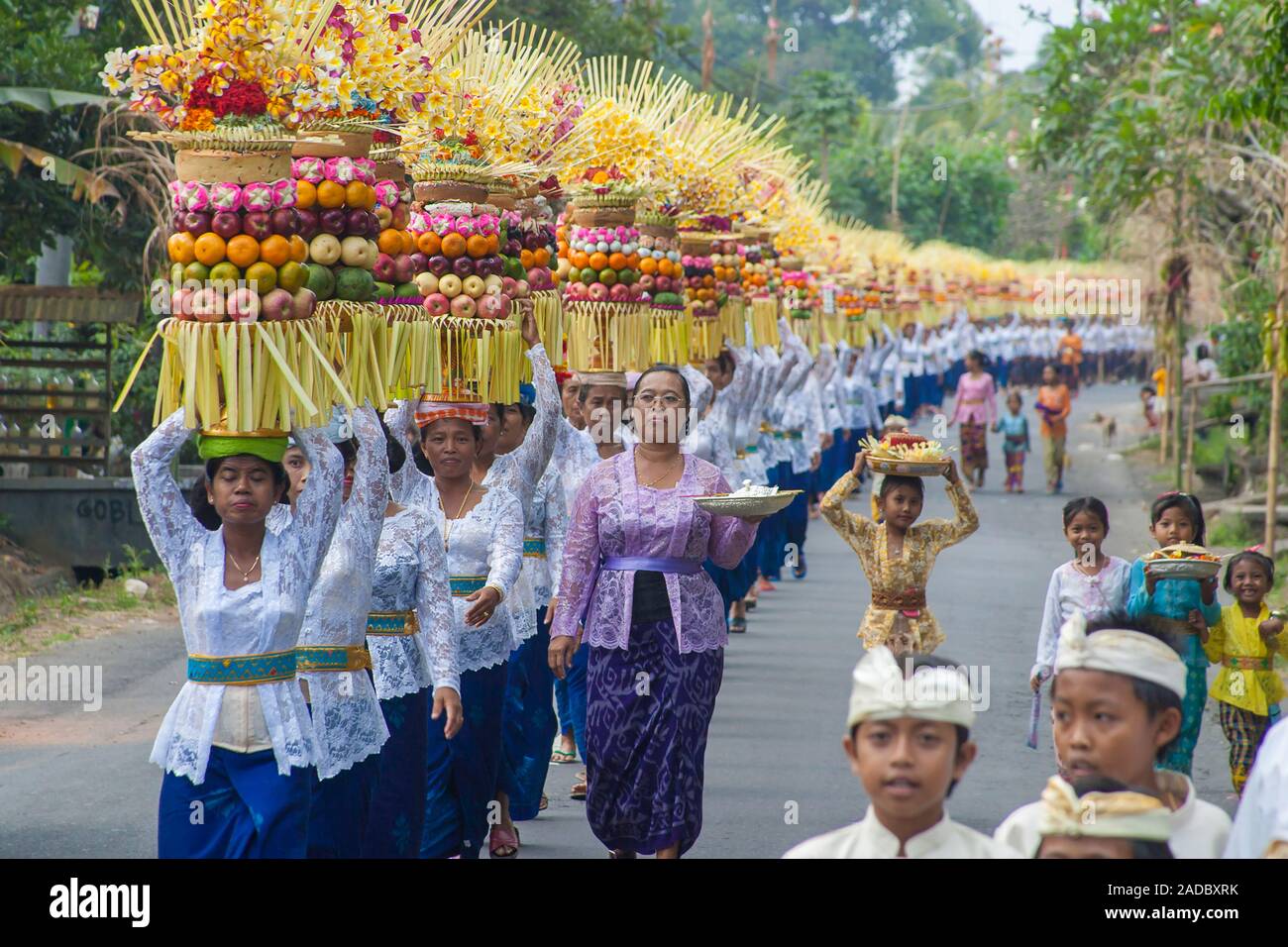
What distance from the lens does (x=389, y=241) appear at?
6715 mm

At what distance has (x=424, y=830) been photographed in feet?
22.6

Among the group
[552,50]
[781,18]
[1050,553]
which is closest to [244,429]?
[552,50]

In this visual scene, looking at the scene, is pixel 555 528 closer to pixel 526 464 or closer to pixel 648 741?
pixel 526 464

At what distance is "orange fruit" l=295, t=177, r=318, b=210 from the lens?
19.3 feet

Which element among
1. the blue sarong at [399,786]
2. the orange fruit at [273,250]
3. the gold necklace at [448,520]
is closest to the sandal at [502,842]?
the blue sarong at [399,786]

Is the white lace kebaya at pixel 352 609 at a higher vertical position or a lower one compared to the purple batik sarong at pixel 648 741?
higher

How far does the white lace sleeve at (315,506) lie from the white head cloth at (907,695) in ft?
7.08

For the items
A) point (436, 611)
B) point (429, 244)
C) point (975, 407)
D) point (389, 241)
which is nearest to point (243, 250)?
point (389, 241)

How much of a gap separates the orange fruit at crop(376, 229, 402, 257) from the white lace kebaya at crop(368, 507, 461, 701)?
0.97 metres

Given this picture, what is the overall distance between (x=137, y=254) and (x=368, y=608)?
946 cm

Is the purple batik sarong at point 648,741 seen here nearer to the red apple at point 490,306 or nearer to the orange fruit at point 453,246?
the red apple at point 490,306

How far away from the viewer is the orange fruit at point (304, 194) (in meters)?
5.88

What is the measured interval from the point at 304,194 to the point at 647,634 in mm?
2087

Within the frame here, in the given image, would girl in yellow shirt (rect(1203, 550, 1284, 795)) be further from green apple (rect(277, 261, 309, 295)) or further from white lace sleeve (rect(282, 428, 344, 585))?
green apple (rect(277, 261, 309, 295))
